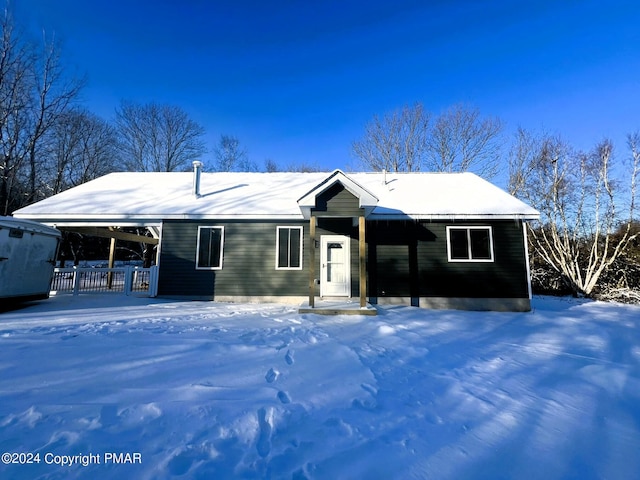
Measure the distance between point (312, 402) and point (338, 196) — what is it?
566 cm

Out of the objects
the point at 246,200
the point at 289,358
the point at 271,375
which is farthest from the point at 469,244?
the point at 271,375

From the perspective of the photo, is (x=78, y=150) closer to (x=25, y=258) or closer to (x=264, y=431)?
(x=25, y=258)

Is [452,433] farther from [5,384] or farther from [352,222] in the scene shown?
[352,222]

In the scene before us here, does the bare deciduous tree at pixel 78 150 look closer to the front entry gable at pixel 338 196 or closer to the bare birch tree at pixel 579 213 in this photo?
the front entry gable at pixel 338 196

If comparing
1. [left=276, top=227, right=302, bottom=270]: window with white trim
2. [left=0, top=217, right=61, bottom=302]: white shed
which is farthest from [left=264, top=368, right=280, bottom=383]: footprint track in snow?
[left=0, top=217, right=61, bottom=302]: white shed

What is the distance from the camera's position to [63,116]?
1869cm

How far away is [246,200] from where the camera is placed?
1022 cm

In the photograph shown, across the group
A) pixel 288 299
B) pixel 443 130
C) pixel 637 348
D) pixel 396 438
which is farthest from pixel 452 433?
pixel 443 130

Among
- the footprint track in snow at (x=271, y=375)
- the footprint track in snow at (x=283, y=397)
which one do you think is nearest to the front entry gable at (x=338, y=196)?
the footprint track in snow at (x=271, y=375)

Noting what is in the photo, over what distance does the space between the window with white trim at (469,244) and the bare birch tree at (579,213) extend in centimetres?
731

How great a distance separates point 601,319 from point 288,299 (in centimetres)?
899

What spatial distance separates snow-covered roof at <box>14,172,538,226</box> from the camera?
9109mm

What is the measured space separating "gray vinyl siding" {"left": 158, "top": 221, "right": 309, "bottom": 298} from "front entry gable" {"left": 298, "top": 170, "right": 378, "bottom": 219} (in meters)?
1.94

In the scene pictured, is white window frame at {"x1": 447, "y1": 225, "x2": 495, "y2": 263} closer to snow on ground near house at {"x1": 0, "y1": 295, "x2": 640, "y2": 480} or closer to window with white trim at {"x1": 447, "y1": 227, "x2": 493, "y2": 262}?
window with white trim at {"x1": 447, "y1": 227, "x2": 493, "y2": 262}
